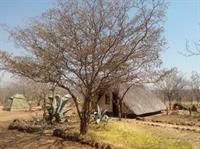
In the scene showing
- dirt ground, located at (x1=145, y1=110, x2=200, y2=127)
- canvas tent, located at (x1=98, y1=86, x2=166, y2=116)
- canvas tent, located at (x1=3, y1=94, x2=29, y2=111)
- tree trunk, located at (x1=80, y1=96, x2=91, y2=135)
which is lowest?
tree trunk, located at (x1=80, y1=96, x2=91, y2=135)

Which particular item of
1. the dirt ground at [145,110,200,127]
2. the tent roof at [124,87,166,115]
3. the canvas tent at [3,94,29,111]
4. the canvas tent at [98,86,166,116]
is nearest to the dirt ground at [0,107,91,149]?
the dirt ground at [145,110,200,127]

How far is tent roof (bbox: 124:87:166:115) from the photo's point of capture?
27.6 m

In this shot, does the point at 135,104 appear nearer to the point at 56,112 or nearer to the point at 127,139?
the point at 56,112

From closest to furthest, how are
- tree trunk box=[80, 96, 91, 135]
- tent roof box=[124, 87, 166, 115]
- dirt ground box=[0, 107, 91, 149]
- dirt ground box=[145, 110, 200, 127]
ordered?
dirt ground box=[0, 107, 91, 149]
tree trunk box=[80, 96, 91, 135]
dirt ground box=[145, 110, 200, 127]
tent roof box=[124, 87, 166, 115]

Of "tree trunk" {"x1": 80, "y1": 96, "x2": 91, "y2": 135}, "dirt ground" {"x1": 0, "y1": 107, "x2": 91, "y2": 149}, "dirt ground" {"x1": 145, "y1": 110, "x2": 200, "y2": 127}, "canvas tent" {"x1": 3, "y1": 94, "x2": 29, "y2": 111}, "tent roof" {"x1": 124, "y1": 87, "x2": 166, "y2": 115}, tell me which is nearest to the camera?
"dirt ground" {"x1": 0, "y1": 107, "x2": 91, "y2": 149}

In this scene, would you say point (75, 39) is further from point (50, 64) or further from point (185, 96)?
point (185, 96)

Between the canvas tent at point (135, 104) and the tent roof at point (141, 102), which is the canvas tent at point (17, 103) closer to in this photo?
the canvas tent at point (135, 104)

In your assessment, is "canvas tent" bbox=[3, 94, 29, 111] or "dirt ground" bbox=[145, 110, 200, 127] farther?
"canvas tent" bbox=[3, 94, 29, 111]

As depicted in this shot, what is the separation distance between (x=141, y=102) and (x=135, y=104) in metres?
1.78

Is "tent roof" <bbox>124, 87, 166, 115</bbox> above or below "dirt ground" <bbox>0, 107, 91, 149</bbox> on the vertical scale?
above

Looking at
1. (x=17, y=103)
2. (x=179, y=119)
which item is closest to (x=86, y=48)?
(x=179, y=119)

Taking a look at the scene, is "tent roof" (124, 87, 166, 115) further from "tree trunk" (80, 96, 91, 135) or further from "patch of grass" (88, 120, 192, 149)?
"tree trunk" (80, 96, 91, 135)

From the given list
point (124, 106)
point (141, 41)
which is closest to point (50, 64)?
point (141, 41)

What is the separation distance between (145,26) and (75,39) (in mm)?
2549
